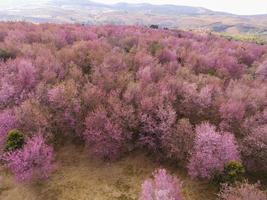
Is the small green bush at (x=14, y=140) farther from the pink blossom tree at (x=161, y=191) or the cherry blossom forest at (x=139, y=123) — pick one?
the pink blossom tree at (x=161, y=191)

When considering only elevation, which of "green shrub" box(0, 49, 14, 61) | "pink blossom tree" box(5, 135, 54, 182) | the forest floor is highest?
"green shrub" box(0, 49, 14, 61)

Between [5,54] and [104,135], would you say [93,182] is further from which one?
[5,54]

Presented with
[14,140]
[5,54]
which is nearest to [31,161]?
[14,140]

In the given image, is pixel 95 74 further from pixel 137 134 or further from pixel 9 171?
pixel 9 171

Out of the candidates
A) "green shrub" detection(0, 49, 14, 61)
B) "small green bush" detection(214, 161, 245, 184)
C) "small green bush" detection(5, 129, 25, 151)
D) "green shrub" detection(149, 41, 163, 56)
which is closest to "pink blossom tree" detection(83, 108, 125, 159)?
"small green bush" detection(5, 129, 25, 151)

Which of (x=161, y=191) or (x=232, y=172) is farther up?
(x=161, y=191)

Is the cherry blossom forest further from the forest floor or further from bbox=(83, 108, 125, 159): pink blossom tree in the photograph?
the forest floor

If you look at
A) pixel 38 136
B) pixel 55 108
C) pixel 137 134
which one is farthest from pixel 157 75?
pixel 38 136
